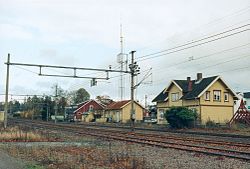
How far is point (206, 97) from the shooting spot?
56.0 metres

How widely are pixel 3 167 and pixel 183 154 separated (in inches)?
316

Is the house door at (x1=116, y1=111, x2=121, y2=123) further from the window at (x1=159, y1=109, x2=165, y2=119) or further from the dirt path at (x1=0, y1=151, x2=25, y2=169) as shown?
the dirt path at (x1=0, y1=151, x2=25, y2=169)

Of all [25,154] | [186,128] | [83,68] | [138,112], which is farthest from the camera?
[138,112]

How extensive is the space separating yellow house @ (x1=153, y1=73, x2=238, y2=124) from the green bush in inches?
140

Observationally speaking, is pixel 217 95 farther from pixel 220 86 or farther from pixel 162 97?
pixel 162 97

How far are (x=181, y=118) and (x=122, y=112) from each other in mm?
34727

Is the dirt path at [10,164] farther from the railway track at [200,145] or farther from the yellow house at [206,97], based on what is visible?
the yellow house at [206,97]

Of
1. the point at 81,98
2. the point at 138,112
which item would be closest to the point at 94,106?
the point at 138,112

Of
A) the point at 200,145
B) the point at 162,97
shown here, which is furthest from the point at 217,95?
the point at 200,145

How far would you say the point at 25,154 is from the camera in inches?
672

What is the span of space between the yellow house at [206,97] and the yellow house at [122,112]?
1939cm

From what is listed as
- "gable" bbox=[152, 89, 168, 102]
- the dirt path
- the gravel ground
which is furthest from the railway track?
"gable" bbox=[152, 89, 168, 102]

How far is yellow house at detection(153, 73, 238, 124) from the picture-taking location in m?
55.1

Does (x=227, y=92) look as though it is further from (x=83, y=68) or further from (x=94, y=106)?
(x=94, y=106)
